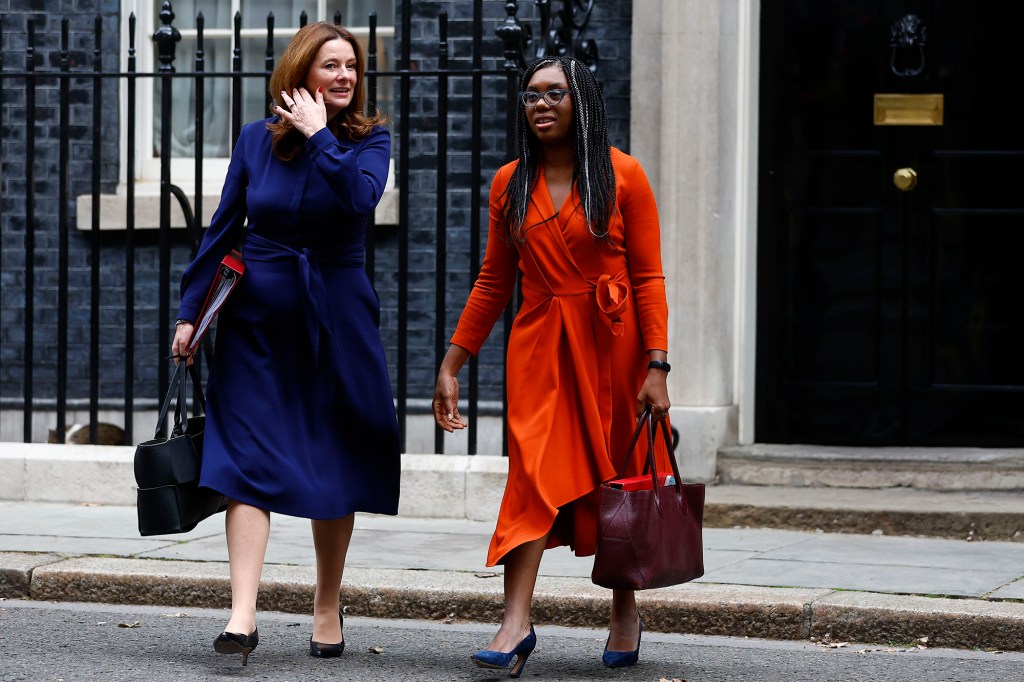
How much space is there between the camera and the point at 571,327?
4859 mm

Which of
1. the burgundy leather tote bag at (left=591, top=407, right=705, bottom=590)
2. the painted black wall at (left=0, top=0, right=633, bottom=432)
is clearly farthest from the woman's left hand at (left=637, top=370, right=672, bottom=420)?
the painted black wall at (left=0, top=0, right=633, bottom=432)

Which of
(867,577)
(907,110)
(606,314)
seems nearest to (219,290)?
(606,314)

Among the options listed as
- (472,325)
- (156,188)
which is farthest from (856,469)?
(156,188)

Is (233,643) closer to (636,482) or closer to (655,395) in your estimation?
(636,482)

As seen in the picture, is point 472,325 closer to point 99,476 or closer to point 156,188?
point 99,476

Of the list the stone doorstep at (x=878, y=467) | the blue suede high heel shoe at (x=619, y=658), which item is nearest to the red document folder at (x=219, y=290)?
the blue suede high heel shoe at (x=619, y=658)

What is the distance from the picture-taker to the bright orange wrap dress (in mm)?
4820

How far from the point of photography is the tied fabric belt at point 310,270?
16.4 ft

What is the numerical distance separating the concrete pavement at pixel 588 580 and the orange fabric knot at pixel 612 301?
1.21 meters

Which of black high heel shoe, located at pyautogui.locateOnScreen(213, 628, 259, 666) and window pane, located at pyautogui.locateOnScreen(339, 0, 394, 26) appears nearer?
black high heel shoe, located at pyautogui.locateOnScreen(213, 628, 259, 666)

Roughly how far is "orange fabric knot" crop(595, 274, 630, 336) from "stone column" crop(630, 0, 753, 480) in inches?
128

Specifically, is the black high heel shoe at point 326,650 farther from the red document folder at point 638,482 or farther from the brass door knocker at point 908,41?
the brass door knocker at point 908,41

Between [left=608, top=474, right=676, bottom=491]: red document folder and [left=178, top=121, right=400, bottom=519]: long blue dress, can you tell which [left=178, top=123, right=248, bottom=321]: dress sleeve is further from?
[left=608, top=474, right=676, bottom=491]: red document folder

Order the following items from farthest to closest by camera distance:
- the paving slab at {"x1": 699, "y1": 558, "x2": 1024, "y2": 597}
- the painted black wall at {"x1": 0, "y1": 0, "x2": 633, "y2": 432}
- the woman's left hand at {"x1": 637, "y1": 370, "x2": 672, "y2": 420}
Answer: the painted black wall at {"x1": 0, "y1": 0, "x2": 633, "y2": 432}
the paving slab at {"x1": 699, "y1": 558, "x2": 1024, "y2": 597}
the woman's left hand at {"x1": 637, "y1": 370, "x2": 672, "y2": 420}
